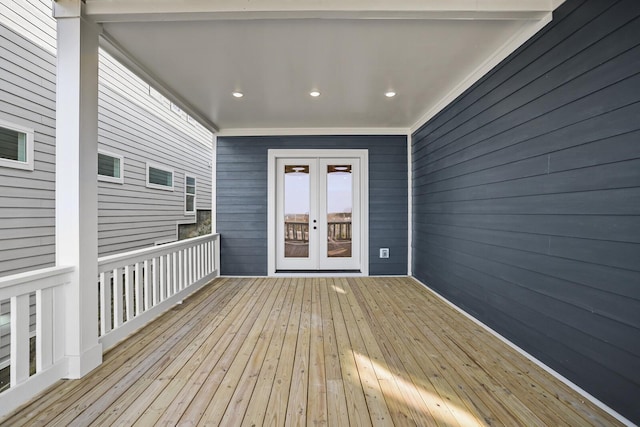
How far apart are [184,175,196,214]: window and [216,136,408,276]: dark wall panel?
2742 millimetres

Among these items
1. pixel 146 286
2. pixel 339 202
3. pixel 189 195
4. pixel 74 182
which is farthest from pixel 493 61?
pixel 189 195

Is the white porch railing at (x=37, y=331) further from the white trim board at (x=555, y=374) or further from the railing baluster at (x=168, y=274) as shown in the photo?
the white trim board at (x=555, y=374)

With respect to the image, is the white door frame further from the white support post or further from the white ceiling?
the white support post

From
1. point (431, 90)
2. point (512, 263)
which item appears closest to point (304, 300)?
point (512, 263)

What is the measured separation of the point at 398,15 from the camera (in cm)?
199

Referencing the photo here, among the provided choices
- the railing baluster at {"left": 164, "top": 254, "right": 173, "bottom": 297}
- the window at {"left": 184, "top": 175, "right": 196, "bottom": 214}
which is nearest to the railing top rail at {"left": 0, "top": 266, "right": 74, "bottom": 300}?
the railing baluster at {"left": 164, "top": 254, "right": 173, "bottom": 297}

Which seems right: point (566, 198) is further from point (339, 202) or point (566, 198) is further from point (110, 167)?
point (110, 167)

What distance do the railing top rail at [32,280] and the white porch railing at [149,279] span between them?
0.35 meters

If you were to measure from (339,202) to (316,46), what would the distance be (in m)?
2.85

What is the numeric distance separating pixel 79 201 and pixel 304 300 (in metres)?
2.47

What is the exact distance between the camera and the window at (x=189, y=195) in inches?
278

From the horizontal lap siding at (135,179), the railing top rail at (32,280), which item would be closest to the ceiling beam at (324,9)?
the railing top rail at (32,280)

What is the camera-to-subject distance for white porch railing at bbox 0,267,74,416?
5.13 ft

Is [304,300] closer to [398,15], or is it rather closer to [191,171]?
[398,15]
